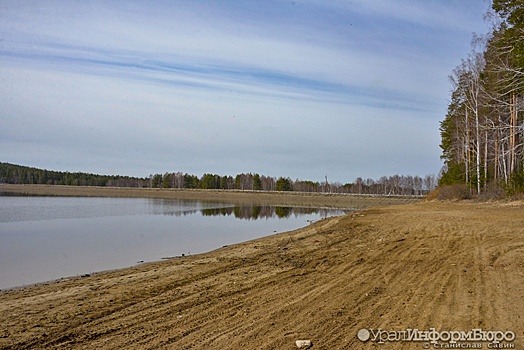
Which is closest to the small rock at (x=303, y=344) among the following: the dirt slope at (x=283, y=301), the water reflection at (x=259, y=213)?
the dirt slope at (x=283, y=301)

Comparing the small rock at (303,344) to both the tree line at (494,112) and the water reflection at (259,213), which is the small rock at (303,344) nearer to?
the tree line at (494,112)

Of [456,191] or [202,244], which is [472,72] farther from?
[202,244]

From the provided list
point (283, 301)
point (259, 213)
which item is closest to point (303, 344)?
point (283, 301)

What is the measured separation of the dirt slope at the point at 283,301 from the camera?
17.5 ft

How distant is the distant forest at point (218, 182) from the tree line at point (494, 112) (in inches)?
2480

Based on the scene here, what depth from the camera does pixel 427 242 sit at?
39.8 ft

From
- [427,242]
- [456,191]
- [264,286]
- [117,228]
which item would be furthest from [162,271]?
[456,191]

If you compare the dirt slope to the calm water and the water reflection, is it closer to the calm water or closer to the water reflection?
the calm water

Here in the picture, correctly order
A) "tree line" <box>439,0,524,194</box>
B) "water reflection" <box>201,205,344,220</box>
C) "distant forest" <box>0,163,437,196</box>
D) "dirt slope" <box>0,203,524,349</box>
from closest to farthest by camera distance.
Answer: "dirt slope" <box>0,203,524,349</box> → "tree line" <box>439,0,524,194</box> → "water reflection" <box>201,205,344,220</box> → "distant forest" <box>0,163,437,196</box>

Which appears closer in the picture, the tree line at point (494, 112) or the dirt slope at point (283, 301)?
the dirt slope at point (283, 301)

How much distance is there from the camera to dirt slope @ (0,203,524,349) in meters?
5.34

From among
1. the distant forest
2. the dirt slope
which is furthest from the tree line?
the distant forest

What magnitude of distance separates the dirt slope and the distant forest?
3939 inches

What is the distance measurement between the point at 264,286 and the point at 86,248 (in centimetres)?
1210
